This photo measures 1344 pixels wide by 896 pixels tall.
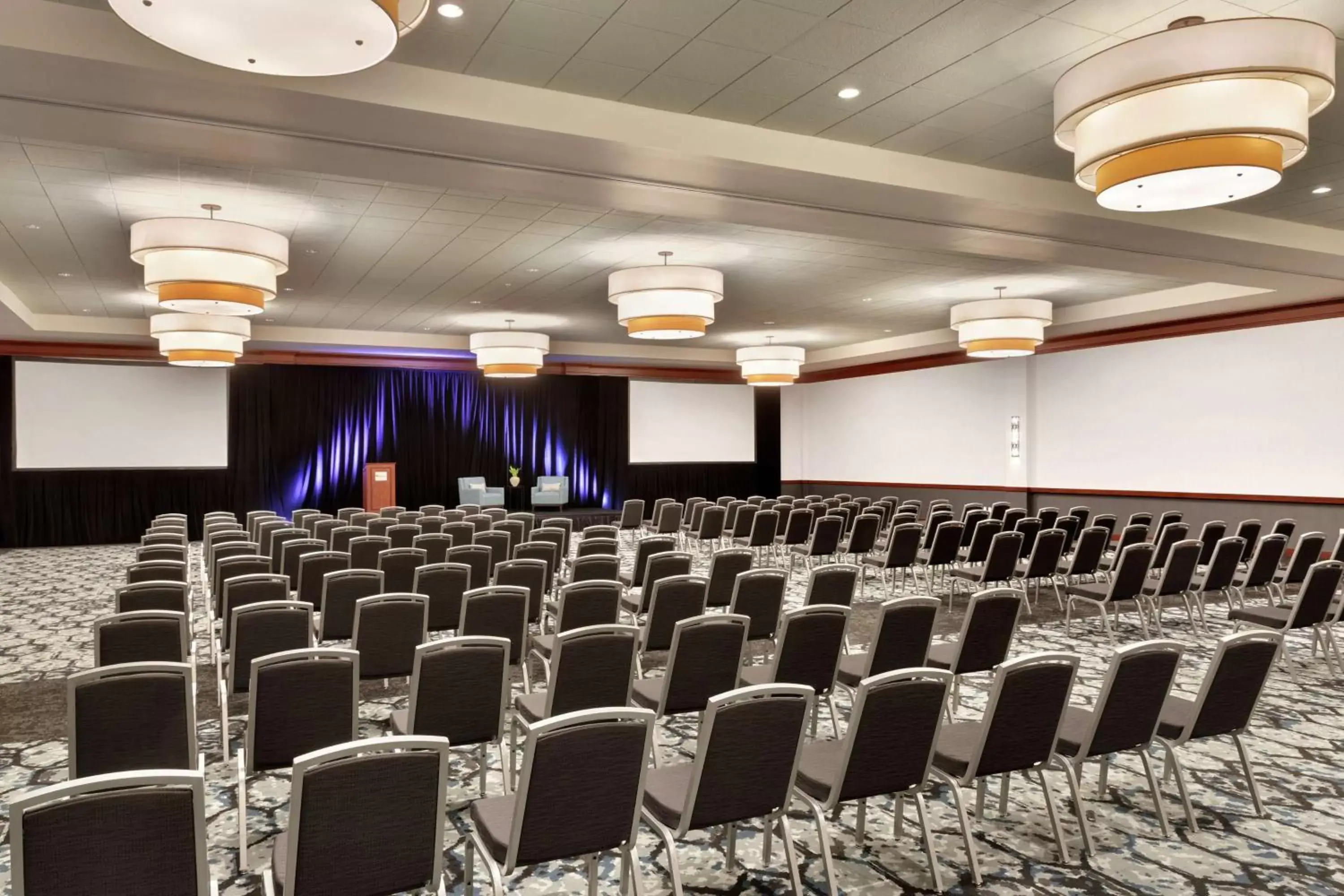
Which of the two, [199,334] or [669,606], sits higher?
[199,334]

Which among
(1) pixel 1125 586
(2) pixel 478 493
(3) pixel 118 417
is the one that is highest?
(3) pixel 118 417

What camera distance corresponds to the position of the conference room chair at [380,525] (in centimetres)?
1095

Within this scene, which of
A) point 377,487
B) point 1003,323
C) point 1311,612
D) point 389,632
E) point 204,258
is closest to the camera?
point 389,632

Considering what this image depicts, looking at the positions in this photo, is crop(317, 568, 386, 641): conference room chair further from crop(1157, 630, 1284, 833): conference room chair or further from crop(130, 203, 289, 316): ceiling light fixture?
crop(1157, 630, 1284, 833): conference room chair

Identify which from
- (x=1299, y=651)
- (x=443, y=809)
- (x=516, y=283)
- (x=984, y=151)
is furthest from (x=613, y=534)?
(x=443, y=809)

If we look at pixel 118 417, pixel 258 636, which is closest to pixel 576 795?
pixel 258 636

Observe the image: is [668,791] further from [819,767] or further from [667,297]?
[667,297]

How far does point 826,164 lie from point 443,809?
216 inches

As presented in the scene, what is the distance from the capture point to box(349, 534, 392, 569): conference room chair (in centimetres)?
882

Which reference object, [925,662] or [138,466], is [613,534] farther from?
[138,466]

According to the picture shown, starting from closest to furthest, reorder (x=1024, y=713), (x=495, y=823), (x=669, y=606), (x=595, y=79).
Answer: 1. (x=495, y=823)
2. (x=1024, y=713)
3. (x=595, y=79)
4. (x=669, y=606)

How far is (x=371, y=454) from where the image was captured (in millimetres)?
20688

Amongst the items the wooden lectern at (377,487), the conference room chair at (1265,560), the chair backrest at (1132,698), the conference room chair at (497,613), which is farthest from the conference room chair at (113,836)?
the wooden lectern at (377,487)

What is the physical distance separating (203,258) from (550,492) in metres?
13.0
